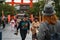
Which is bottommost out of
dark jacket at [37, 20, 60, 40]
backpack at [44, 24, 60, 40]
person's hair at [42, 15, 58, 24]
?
backpack at [44, 24, 60, 40]

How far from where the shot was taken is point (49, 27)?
166 inches

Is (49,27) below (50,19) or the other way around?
below

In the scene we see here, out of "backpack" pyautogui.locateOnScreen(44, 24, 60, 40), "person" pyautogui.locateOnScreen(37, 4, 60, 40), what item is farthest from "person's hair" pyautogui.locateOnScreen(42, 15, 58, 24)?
"backpack" pyautogui.locateOnScreen(44, 24, 60, 40)

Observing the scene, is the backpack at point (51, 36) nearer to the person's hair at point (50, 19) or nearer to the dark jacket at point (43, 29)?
the dark jacket at point (43, 29)

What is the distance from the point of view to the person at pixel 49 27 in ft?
13.7

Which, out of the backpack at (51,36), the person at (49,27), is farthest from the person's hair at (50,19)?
the backpack at (51,36)

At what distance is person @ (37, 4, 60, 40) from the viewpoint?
13.7ft

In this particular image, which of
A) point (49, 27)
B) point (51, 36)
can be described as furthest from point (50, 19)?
point (51, 36)

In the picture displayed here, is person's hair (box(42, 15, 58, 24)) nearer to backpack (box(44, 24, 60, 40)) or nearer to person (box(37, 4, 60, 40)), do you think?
person (box(37, 4, 60, 40))

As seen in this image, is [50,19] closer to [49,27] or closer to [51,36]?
[49,27]

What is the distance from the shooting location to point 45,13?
4.26 m

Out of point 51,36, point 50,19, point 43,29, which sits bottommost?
point 51,36

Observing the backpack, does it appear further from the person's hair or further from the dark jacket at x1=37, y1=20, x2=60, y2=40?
the person's hair

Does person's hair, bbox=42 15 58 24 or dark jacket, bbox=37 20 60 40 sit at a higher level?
person's hair, bbox=42 15 58 24
